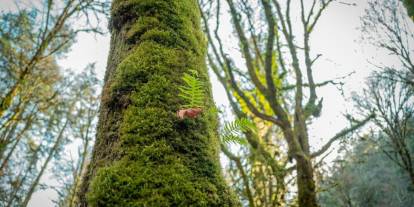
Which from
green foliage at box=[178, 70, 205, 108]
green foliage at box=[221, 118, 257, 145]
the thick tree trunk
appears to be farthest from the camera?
the thick tree trunk

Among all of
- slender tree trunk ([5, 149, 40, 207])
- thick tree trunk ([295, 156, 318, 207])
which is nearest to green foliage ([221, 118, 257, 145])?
thick tree trunk ([295, 156, 318, 207])

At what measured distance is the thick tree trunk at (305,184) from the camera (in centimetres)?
459

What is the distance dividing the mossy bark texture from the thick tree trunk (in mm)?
3854

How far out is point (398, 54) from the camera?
28.7 feet

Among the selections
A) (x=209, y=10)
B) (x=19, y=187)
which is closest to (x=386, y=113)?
(x=209, y=10)

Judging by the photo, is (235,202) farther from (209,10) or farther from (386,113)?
(386,113)

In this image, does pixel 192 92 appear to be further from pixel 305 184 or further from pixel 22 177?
pixel 22 177

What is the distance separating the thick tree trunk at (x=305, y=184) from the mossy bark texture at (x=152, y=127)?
3854mm

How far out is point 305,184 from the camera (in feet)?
15.6

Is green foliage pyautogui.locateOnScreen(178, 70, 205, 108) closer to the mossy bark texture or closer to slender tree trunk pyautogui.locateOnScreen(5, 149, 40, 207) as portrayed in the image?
the mossy bark texture

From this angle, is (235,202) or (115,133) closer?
(235,202)

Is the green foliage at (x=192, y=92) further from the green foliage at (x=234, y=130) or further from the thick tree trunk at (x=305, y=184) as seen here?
the thick tree trunk at (x=305, y=184)

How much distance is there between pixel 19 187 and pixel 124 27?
13643 mm

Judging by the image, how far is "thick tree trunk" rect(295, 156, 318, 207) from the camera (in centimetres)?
459
